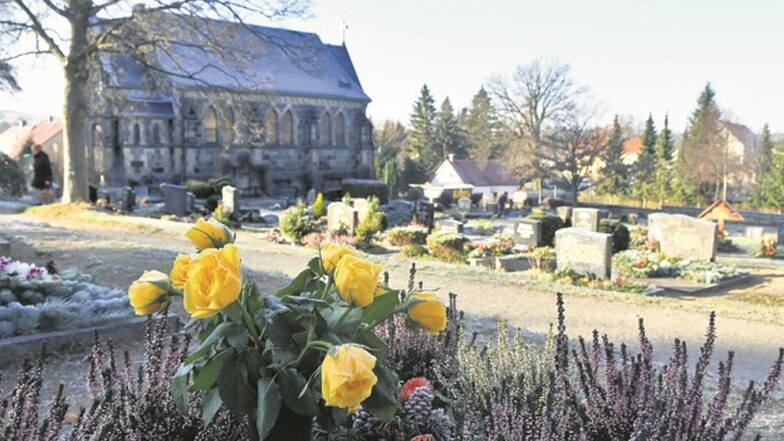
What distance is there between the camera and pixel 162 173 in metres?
32.2

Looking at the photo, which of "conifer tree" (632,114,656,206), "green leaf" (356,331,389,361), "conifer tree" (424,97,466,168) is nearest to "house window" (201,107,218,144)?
"conifer tree" (632,114,656,206)

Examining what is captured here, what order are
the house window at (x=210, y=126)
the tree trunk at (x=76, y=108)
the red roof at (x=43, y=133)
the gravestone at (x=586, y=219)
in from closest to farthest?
the tree trunk at (x=76, y=108)
the gravestone at (x=586, y=219)
the house window at (x=210, y=126)
the red roof at (x=43, y=133)

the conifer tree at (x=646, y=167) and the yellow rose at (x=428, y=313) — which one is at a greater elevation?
the conifer tree at (x=646, y=167)

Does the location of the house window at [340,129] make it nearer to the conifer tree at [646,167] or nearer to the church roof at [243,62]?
the church roof at [243,62]

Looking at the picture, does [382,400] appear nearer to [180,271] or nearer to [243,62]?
[180,271]

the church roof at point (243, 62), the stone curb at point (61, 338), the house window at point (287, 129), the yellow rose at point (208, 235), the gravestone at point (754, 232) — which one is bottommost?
the gravestone at point (754, 232)

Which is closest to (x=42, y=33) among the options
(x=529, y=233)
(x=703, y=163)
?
(x=529, y=233)

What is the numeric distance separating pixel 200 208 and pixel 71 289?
1765cm

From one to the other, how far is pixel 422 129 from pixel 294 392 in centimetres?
5951

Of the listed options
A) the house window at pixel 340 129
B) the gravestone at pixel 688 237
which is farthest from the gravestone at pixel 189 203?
the house window at pixel 340 129

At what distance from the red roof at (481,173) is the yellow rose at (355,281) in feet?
155

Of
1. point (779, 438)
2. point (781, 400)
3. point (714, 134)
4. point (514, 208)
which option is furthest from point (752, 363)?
point (714, 134)

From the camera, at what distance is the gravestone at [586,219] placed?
18.0 meters

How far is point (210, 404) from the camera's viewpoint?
2047mm
